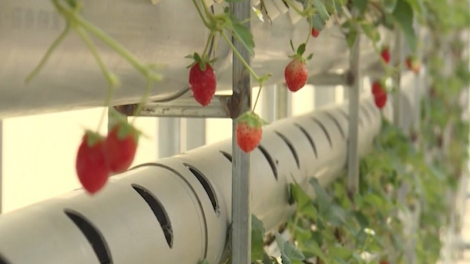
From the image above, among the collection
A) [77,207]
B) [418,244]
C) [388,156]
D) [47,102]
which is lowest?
[418,244]

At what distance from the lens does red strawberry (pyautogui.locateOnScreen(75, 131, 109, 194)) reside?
0.54m

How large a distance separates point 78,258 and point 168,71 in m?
0.24

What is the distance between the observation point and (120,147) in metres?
0.54

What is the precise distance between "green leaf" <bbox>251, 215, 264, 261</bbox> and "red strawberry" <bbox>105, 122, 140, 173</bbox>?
693 mm

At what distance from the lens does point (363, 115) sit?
239 cm

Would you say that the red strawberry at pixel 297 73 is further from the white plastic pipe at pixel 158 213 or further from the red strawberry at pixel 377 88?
the red strawberry at pixel 377 88

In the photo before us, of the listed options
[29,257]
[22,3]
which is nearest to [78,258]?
[29,257]

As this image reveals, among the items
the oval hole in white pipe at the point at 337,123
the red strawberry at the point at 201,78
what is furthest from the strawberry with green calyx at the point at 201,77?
the oval hole in white pipe at the point at 337,123

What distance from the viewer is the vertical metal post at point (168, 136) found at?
230cm

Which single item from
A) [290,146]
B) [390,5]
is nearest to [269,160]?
[290,146]

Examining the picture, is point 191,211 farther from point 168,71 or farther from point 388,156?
point 388,156

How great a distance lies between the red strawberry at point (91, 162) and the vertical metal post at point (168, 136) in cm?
175

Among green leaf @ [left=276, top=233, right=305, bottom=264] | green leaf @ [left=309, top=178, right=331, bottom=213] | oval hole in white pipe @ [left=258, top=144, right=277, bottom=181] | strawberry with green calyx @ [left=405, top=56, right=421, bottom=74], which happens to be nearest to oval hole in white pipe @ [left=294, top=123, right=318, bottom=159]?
green leaf @ [left=309, top=178, right=331, bottom=213]

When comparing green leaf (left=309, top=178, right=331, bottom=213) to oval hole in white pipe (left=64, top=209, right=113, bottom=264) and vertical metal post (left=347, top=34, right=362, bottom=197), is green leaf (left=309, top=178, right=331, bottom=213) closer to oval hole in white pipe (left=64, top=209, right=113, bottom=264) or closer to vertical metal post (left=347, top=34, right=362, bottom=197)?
vertical metal post (left=347, top=34, right=362, bottom=197)
